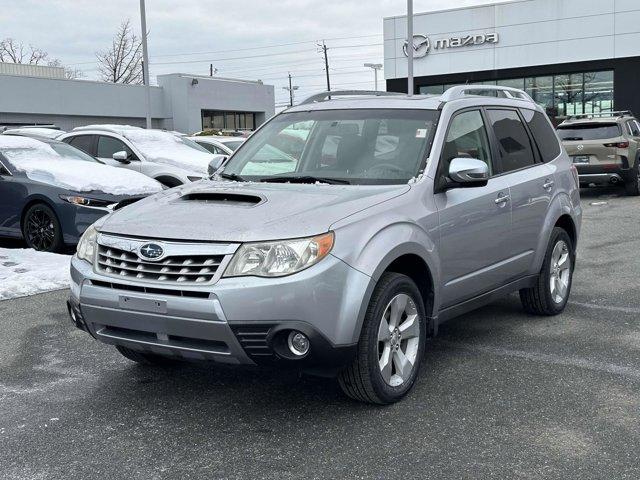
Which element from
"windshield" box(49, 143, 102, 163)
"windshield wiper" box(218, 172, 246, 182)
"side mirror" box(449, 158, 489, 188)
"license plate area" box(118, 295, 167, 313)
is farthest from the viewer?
"windshield" box(49, 143, 102, 163)

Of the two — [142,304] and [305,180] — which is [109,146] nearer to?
[305,180]

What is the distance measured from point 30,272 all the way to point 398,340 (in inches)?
213

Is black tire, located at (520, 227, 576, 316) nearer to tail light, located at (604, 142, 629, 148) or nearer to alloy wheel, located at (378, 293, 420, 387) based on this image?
alloy wheel, located at (378, 293, 420, 387)

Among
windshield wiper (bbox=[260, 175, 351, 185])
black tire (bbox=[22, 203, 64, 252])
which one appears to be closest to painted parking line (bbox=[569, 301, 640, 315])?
windshield wiper (bbox=[260, 175, 351, 185])

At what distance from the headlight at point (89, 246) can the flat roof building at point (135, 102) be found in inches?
1457

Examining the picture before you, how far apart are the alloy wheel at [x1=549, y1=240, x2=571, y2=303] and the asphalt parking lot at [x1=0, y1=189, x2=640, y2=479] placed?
0.34 m

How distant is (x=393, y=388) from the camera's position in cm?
436

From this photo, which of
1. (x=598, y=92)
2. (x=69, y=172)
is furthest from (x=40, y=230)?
(x=598, y=92)

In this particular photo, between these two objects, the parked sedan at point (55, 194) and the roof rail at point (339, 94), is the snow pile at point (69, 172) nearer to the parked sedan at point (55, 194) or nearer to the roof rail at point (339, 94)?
the parked sedan at point (55, 194)

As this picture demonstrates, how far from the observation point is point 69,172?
33.0 ft

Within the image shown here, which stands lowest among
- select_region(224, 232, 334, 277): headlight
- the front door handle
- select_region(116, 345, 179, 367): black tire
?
select_region(116, 345, 179, 367): black tire

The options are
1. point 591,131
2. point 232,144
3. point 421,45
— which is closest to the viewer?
point 591,131

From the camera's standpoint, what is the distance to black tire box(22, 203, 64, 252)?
9.55 meters

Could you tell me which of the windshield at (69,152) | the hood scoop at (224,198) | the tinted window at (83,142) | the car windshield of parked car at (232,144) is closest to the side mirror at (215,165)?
the hood scoop at (224,198)
